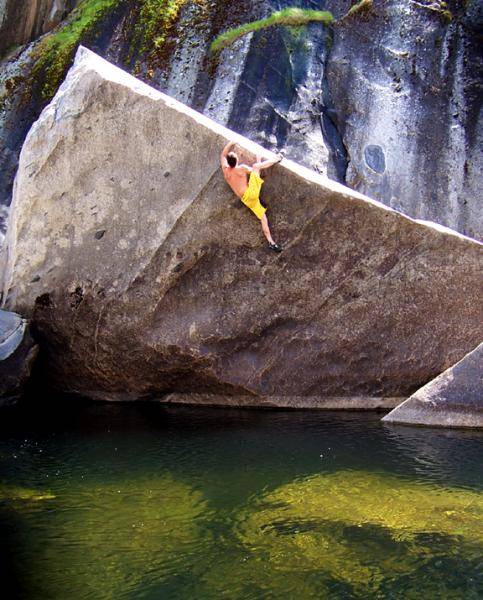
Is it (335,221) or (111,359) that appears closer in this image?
(335,221)

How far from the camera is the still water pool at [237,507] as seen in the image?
645 centimetres

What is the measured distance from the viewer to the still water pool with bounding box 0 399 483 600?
6449 millimetres

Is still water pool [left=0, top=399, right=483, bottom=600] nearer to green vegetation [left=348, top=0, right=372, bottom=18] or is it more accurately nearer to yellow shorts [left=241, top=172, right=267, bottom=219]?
yellow shorts [left=241, top=172, right=267, bottom=219]

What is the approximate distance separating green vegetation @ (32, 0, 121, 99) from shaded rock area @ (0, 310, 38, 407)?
9.18m

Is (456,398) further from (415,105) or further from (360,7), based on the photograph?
(360,7)

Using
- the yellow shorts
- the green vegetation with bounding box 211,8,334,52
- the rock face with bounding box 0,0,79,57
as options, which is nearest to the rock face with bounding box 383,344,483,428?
the yellow shorts

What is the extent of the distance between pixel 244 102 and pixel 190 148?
7003mm

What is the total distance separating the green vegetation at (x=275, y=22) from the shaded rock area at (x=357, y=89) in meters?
0.18

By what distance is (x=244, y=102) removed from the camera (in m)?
17.9

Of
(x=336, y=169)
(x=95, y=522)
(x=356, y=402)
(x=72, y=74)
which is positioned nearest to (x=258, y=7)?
(x=336, y=169)

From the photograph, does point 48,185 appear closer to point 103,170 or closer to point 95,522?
point 103,170

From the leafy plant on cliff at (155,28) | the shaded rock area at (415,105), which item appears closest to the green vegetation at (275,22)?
the shaded rock area at (415,105)

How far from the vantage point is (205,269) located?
1161cm

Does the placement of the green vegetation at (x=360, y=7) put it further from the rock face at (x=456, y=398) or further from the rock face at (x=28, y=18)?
the rock face at (x=456, y=398)
